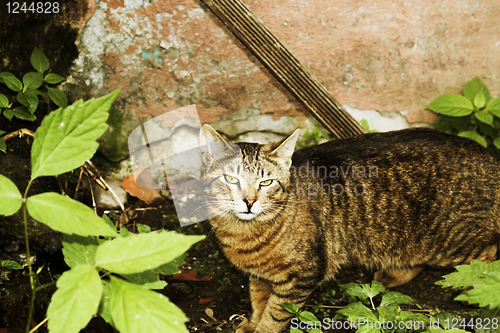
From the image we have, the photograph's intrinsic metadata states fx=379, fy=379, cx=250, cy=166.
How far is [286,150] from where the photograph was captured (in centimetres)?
254

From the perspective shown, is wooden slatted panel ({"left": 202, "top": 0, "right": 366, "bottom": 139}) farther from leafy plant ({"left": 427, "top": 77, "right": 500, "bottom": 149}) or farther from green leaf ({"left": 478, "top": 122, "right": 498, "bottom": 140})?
green leaf ({"left": 478, "top": 122, "right": 498, "bottom": 140})

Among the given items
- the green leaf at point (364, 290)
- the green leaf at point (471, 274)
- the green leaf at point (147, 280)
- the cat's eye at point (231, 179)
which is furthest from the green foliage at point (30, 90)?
the green leaf at point (471, 274)

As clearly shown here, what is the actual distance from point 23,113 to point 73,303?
2341mm

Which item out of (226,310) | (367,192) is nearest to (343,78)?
(367,192)

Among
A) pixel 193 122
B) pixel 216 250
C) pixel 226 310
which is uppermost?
pixel 193 122

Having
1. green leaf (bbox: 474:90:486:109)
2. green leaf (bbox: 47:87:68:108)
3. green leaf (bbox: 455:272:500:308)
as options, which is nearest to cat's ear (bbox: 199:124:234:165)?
green leaf (bbox: 47:87:68:108)

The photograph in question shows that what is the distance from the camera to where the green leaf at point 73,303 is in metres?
1.06

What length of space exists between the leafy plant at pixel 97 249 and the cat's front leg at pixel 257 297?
1455mm

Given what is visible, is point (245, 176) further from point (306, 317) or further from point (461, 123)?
point (461, 123)

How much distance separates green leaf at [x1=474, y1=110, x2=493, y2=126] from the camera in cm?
327

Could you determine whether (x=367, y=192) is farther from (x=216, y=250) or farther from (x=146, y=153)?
(x=146, y=153)

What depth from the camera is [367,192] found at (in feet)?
8.66

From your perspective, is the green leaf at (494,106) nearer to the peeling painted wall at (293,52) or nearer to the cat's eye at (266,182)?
the peeling painted wall at (293,52)

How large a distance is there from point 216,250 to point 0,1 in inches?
101
